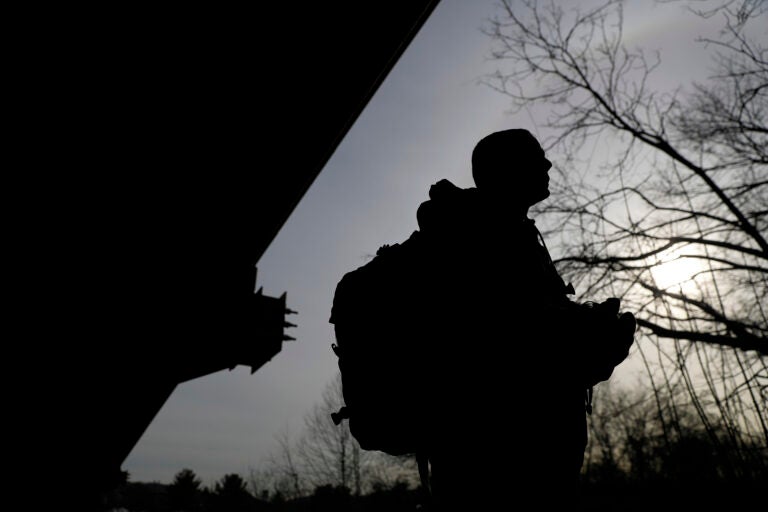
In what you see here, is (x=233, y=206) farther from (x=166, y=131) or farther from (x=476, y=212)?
(x=476, y=212)

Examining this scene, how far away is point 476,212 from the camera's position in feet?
3.42

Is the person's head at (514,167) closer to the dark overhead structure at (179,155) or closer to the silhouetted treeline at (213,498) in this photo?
the dark overhead structure at (179,155)

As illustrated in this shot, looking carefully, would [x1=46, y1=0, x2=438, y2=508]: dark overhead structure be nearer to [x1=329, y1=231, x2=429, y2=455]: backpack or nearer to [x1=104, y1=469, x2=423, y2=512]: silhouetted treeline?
[x1=329, y1=231, x2=429, y2=455]: backpack

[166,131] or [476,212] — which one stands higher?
[166,131]

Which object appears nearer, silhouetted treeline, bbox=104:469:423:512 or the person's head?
the person's head

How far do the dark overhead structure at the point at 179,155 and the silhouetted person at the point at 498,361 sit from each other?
2.94 ft

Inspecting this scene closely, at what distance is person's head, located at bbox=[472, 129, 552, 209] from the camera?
1.08 metres

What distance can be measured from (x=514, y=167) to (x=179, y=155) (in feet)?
5.28

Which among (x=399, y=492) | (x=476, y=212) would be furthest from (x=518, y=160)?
(x=399, y=492)

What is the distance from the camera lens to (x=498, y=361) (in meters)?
0.91

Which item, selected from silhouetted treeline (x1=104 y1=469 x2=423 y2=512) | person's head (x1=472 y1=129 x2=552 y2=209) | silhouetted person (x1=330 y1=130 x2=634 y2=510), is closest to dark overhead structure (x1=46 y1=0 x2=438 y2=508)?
person's head (x1=472 y1=129 x2=552 y2=209)

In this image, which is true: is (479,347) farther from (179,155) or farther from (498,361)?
(179,155)

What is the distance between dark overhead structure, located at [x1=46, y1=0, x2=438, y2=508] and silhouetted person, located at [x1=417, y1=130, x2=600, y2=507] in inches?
35.2

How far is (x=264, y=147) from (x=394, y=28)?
0.79 meters
